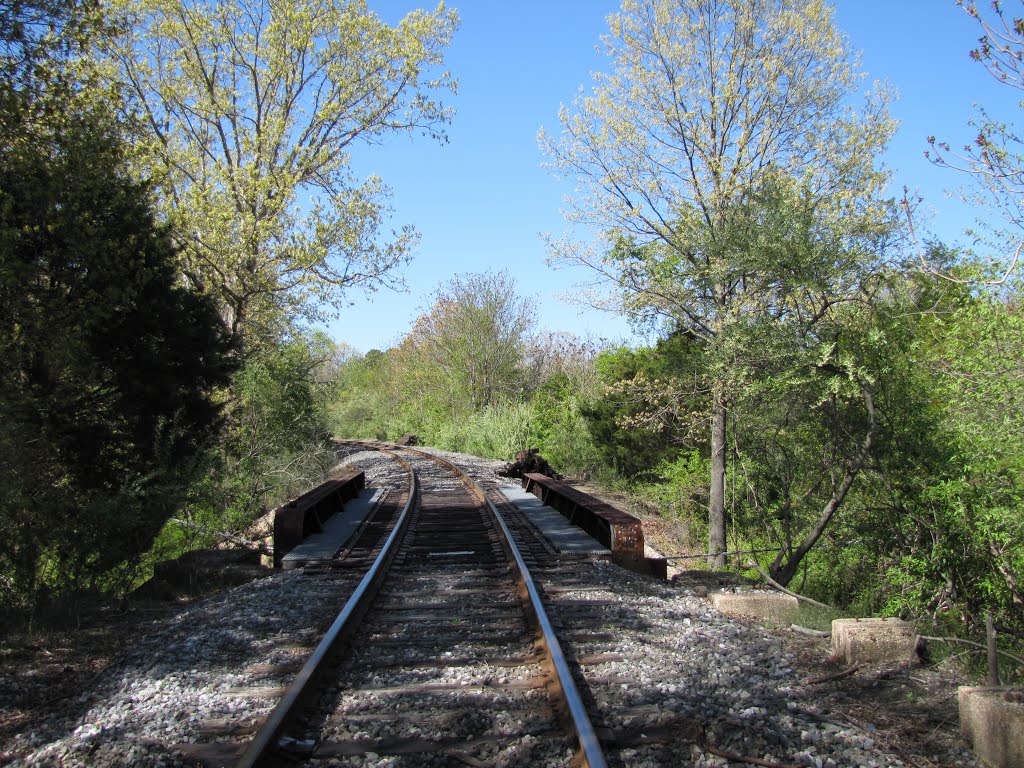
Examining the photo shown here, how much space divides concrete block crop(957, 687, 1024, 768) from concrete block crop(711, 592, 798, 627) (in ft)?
8.37

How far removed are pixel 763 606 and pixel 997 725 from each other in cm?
301

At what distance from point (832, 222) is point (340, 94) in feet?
49.9

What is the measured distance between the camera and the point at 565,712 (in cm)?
401

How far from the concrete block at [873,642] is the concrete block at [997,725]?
4.10 feet

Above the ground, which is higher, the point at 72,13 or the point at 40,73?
the point at 72,13

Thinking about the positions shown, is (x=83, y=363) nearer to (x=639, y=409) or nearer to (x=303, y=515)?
(x=303, y=515)

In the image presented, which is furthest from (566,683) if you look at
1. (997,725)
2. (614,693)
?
(997,725)

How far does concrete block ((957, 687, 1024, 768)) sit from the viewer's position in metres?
3.46

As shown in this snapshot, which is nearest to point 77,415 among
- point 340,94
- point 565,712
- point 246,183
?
point 565,712

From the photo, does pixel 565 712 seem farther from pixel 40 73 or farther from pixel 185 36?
pixel 185 36

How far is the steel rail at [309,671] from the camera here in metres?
3.48

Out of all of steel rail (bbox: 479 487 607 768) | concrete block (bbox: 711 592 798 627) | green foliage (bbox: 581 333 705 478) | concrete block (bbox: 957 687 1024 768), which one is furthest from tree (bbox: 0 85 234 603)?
green foliage (bbox: 581 333 705 478)

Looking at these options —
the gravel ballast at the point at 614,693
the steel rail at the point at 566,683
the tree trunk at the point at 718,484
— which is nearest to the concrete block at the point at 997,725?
the gravel ballast at the point at 614,693

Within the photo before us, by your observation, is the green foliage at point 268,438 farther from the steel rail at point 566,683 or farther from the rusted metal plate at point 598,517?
the steel rail at point 566,683
